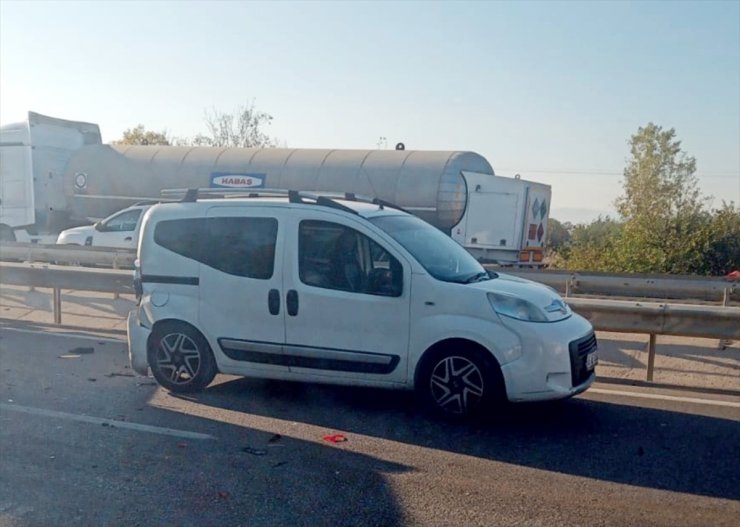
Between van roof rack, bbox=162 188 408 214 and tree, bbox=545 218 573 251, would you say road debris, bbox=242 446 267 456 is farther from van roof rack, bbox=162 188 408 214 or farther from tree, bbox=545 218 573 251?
tree, bbox=545 218 573 251

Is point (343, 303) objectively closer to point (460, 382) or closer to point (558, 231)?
point (460, 382)

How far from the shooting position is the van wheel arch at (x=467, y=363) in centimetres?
690

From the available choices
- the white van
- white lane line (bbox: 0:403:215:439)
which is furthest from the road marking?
white lane line (bbox: 0:403:215:439)

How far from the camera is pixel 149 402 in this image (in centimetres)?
781

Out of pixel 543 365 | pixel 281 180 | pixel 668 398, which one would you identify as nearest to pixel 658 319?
pixel 668 398

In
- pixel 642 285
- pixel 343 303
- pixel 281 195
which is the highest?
pixel 281 195

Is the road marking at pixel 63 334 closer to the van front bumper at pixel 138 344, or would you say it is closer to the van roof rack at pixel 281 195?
the van front bumper at pixel 138 344

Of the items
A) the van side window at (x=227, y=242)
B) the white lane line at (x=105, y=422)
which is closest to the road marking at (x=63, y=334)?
the van side window at (x=227, y=242)

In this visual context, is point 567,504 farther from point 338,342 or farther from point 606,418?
point 338,342

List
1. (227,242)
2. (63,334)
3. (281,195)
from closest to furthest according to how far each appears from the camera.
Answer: (227,242) → (281,195) → (63,334)

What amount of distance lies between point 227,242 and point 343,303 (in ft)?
4.37

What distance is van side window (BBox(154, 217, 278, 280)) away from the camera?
25.5 ft

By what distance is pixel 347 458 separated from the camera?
20.3 ft

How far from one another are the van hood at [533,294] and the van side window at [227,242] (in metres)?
1.91
